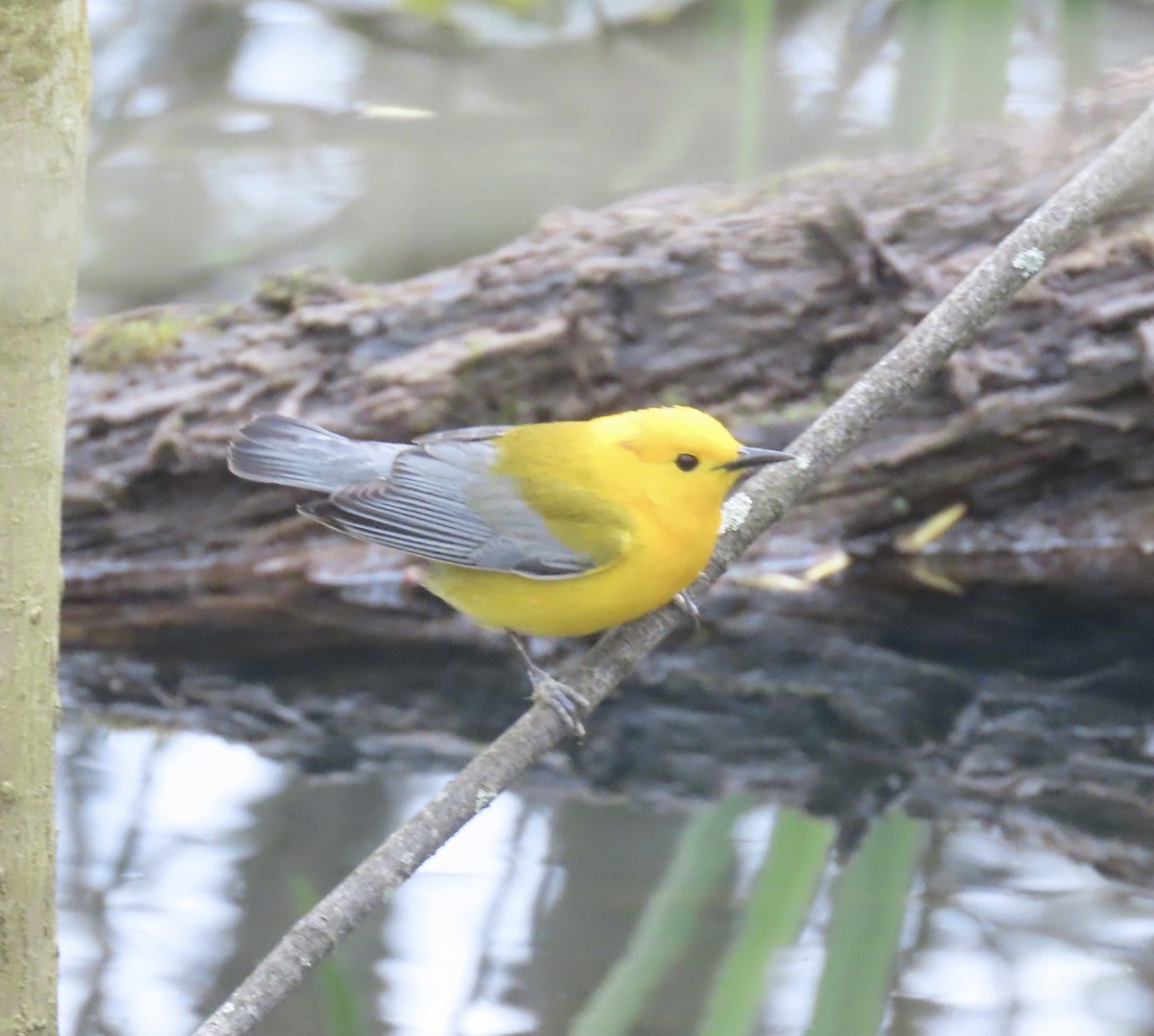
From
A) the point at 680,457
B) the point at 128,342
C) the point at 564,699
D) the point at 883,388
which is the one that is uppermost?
the point at 883,388

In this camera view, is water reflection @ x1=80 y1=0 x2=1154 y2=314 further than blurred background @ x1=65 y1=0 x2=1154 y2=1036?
Yes

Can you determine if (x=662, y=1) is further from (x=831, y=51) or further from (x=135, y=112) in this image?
(x=135, y=112)

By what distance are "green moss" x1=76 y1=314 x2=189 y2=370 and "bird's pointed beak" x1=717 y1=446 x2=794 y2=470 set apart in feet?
9.84

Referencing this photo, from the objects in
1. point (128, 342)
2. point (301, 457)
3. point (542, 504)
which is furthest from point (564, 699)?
point (128, 342)

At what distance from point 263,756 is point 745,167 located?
3224 millimetres

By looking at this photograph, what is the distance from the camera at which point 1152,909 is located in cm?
340

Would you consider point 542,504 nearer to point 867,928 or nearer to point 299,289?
point 867,928

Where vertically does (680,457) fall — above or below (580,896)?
above

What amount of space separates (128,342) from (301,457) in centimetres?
216

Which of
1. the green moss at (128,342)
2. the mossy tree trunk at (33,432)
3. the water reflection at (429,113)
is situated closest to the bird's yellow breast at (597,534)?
the mossy tree trunk at (33,432)

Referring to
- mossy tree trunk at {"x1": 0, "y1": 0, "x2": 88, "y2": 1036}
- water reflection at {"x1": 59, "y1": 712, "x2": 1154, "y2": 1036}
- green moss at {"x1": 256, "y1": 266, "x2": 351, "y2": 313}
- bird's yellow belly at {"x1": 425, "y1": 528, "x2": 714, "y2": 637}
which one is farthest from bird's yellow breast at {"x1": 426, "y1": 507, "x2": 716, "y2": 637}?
green moss at {"x1": 256, "y1": 266, "x2": 351, "y2": 313}

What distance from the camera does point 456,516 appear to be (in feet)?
11.2

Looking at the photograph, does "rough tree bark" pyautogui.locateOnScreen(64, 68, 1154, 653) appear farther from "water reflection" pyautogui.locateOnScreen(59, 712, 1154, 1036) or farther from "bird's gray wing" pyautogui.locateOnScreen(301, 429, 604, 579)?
"bird's gray wing" pyautogui.locateOnScreen(301, 429, 604, 579)

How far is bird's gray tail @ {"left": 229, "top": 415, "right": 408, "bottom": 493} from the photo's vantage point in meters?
3.50
